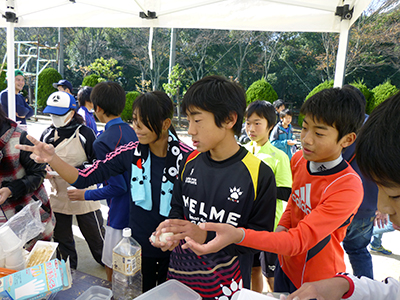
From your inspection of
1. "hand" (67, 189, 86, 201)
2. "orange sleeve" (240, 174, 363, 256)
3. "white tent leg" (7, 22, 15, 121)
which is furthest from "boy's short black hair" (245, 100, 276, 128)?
"white tent leg" (7, 22, 15, 121)

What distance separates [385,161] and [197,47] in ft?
64.1

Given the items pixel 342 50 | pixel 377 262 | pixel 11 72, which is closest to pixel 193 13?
pixel 342 50

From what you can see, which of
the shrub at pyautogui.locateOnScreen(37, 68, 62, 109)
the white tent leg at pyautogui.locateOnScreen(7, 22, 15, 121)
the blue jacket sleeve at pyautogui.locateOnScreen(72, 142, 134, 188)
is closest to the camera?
the blue jacket sleeve at pyautogui.locateOnScreen(72, 142, 134, 188)

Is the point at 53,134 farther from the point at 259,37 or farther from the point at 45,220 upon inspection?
the point at 259,37

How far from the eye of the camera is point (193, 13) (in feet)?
10.3

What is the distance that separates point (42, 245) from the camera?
1257 millimetres

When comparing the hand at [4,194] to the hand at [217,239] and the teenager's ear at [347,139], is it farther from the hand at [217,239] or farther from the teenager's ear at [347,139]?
the teenager's ear at [347,139]

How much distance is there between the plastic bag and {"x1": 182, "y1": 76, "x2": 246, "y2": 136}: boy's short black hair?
0.83 metres

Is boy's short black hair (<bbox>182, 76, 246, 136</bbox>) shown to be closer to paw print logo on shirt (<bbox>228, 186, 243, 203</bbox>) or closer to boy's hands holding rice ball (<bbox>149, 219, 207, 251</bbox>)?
paw print logo on shirt (<bbox>228, 186, 243, 203</bbox>)

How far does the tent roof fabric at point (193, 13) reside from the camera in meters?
2.80

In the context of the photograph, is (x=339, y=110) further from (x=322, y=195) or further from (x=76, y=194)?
(x=76, y=194)

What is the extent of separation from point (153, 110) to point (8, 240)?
2.97 feet

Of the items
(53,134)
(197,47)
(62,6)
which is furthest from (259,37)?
(53,134)

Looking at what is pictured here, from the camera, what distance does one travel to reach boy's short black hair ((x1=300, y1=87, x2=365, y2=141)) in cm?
126
